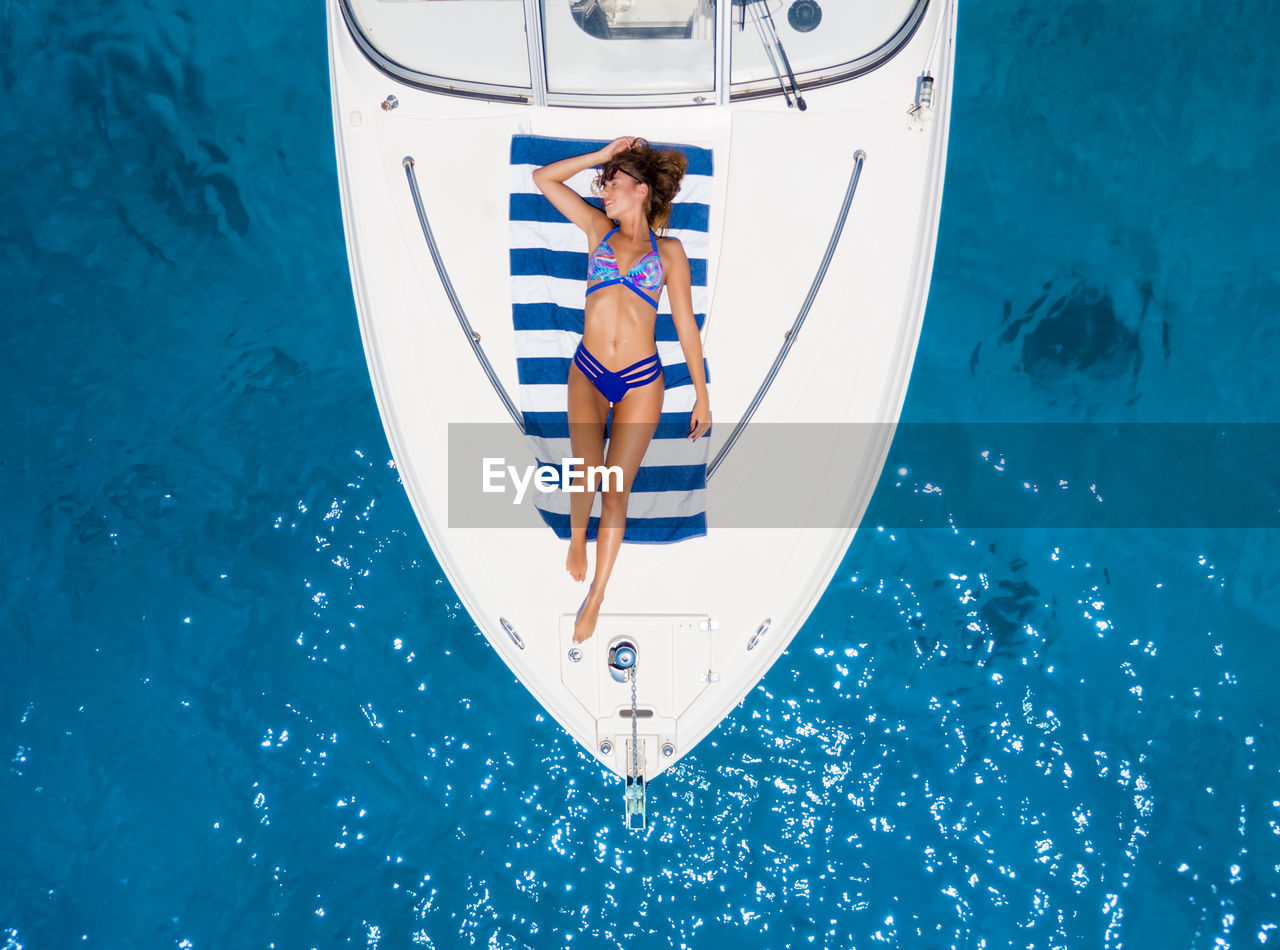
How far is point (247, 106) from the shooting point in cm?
395

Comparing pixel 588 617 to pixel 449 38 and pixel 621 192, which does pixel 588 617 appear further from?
pixel 449 38

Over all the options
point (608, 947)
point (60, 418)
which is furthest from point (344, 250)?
point (608, 947)

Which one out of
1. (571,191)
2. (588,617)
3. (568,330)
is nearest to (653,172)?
(571,191)

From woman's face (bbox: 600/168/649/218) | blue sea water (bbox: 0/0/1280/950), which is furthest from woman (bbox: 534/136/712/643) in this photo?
blue sea water (bbox: 0/0/1280/950)

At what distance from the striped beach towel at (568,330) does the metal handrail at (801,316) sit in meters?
0.08

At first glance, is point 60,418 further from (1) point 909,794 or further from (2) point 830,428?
(1) point 909,794

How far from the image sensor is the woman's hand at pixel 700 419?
315 centimetres

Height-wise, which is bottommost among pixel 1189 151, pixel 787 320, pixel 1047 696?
pixel 1047 696

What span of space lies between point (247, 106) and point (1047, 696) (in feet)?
13.6

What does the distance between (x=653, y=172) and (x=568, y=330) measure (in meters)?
0.61

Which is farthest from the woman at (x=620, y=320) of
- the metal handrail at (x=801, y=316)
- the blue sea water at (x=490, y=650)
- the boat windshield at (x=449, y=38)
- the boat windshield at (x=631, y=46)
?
the blue sea water at (x=490, y=650)

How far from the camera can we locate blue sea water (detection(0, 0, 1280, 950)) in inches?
143

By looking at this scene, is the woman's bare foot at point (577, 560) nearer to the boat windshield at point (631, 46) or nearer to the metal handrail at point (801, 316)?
the metal handrail at point (801, 316)

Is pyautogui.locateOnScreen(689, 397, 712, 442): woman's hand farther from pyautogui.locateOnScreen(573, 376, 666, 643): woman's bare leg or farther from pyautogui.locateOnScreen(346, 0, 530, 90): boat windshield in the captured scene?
pyautogui.locateOnScreen(346, 0, 530, 90): boat windshield
